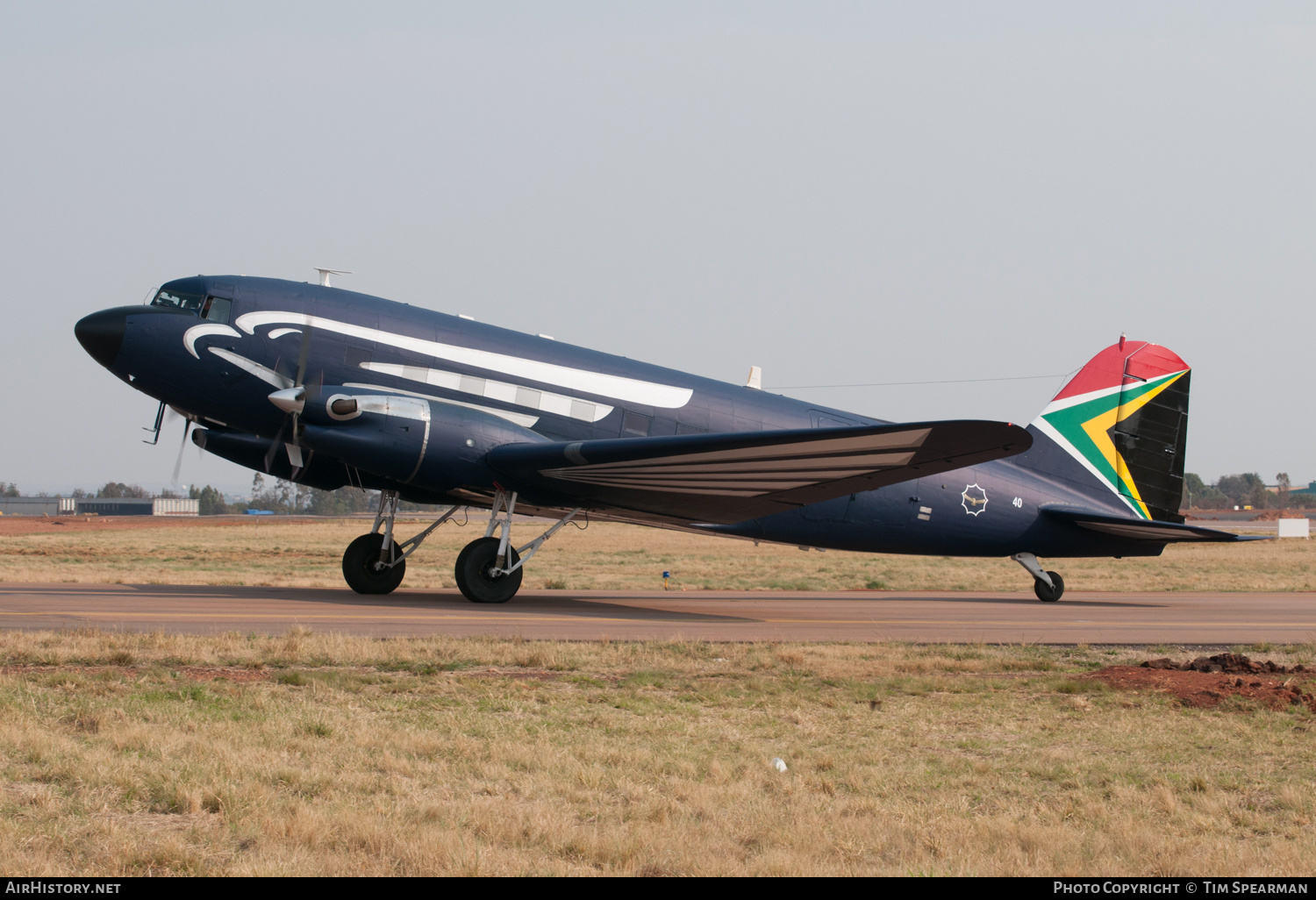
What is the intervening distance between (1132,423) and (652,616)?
1308 centimetres

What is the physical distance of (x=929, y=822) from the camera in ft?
22.4

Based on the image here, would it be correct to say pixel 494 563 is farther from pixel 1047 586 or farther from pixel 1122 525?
pixel 1122 525

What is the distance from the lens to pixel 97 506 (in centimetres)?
18500

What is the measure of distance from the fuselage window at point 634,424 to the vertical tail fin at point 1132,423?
9.98 m

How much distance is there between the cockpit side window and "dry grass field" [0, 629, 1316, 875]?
7737 mm

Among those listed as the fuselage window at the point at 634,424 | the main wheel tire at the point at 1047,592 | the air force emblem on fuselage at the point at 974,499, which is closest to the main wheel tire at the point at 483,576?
the fuselage window at the point at 634,424

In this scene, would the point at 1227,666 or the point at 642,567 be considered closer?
the point at 1227,666

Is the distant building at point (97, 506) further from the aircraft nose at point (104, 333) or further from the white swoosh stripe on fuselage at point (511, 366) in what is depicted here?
the white swoosh stripe on fuselage at point (511, 366)

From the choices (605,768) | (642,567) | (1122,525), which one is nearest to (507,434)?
(605,768)

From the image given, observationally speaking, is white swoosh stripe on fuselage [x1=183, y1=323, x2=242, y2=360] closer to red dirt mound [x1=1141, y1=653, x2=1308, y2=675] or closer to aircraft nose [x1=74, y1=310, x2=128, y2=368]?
aircraft nose [x1=74, y1=310, x2=128, y2=368]

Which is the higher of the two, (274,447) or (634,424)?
(634,424)

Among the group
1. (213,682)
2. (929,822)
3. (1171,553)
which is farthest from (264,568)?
(1171,553)

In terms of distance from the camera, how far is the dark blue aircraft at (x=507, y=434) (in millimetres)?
18438

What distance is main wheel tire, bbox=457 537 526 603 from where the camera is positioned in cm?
1988
